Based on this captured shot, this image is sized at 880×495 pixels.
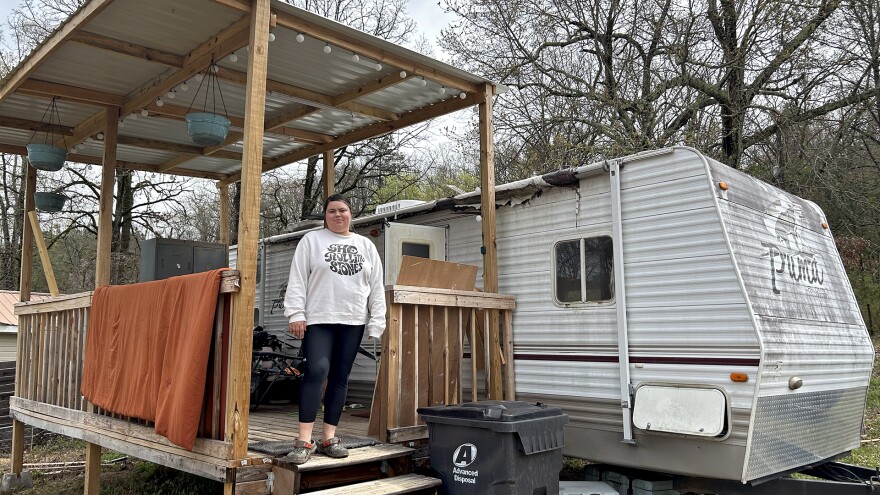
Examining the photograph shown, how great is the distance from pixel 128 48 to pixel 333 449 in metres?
3.84

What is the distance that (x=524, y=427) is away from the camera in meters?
4.27

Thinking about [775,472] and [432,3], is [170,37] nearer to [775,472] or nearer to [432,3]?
[775,472]

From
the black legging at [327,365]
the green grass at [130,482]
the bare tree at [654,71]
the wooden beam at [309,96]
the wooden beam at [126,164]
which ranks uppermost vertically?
the bare tree at [654,71]

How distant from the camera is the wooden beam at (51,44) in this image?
496cm

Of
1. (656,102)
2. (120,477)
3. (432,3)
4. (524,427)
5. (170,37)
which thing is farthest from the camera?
(432,3)

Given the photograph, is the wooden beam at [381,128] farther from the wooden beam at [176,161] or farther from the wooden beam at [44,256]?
the wooden beam at [44,256]

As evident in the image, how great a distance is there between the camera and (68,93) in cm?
663

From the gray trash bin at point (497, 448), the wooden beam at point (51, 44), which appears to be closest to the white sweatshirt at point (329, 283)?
the gray trash bin at point (497, 448)

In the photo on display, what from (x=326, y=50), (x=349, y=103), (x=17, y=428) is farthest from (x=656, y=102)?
(x=17, y=428)

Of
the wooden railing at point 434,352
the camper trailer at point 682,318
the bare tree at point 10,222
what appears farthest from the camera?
the bare tree at point 10,222

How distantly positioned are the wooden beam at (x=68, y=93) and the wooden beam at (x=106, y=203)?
143mm

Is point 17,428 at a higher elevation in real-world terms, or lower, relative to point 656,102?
lower

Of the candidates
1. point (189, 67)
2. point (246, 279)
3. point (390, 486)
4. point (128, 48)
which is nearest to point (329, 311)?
point (246, 279)

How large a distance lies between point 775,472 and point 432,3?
1418cm
